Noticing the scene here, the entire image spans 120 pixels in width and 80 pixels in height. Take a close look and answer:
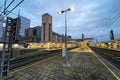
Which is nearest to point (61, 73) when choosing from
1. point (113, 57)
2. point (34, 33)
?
point (113, 57)

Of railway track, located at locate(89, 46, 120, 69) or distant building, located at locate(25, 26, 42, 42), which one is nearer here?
railway track, located at locate(89, 46, 120, 69)

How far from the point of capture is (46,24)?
9406 centimetres

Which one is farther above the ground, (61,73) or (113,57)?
(61,73)

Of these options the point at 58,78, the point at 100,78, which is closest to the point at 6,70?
the point at 58,78

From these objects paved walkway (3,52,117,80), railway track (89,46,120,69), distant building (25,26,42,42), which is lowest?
railway track (89,46,120,69)

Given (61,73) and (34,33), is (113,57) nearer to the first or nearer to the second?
(61,73)

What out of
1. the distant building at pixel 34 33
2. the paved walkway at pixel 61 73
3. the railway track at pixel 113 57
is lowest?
the railway track at pixel 113 57

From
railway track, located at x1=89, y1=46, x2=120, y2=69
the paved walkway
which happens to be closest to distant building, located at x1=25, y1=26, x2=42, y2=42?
railway track, located at x1=89, y1=46, x2=120, y2=69

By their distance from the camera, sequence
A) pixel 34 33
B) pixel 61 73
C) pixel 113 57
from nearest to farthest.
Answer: pixel 61 73 → pixel 113 57 → pixel 34 33

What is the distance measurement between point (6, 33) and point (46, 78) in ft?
13.5

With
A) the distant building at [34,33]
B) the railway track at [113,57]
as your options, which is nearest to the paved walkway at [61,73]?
the railway track at [113,57]

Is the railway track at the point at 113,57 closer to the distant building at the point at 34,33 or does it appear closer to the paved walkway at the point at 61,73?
the paved walkway at the point at 61,73

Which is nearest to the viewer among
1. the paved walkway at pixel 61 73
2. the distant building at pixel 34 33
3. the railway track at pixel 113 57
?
the paved walkway at pixel 61 73

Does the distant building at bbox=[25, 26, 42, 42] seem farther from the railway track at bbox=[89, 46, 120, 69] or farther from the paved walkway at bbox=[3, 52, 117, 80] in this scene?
the paved walkway at bbox=[3, 52, 117, 80]
